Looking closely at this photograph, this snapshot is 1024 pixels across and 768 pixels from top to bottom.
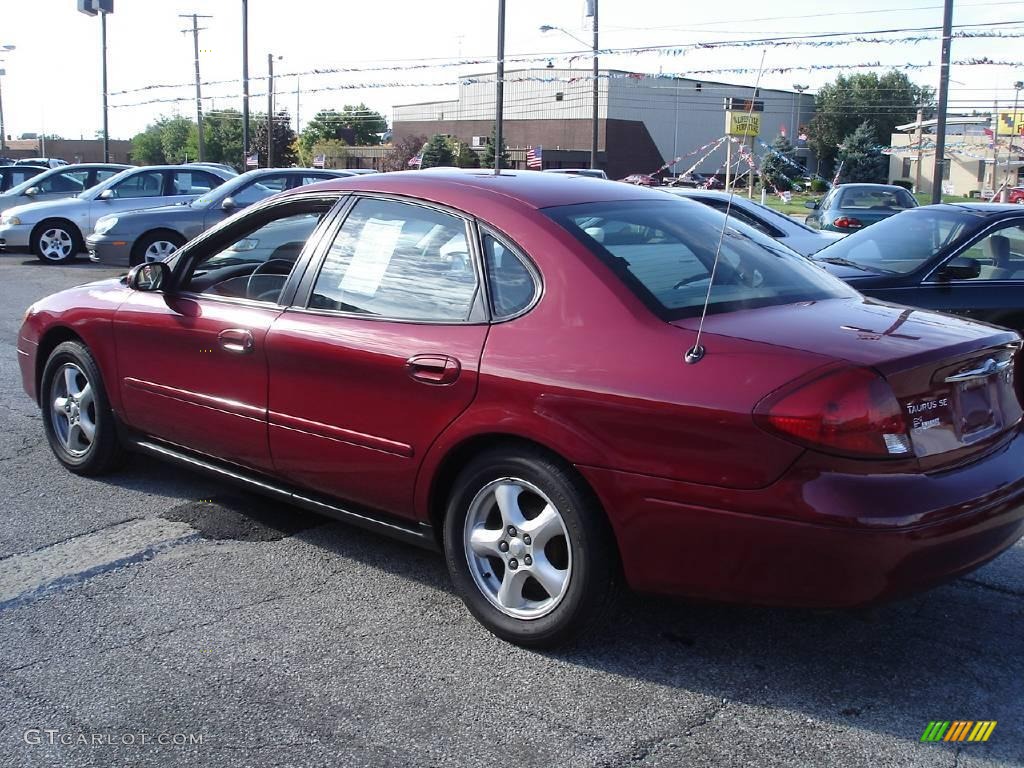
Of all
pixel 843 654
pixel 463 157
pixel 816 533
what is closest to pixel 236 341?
pixel 816 533

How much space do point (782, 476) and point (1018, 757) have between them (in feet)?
3.39

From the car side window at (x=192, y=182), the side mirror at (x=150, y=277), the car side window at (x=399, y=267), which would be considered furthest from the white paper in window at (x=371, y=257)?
the car side window at (x=192, y=182)

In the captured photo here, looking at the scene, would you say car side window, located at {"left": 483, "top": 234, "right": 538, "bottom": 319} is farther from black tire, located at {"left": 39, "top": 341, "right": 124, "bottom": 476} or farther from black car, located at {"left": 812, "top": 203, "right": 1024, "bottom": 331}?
black car, located at {"left": 812, "top": 203, "right": 1024, "bottom": 331}

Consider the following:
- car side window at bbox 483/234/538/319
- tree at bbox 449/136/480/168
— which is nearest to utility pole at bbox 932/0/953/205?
car side window at bbox 483/234/538/319

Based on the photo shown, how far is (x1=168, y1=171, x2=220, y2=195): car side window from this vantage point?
18391 millimetres

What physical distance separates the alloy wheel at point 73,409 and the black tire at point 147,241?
32.2ft

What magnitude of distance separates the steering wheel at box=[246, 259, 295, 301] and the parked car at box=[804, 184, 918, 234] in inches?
590

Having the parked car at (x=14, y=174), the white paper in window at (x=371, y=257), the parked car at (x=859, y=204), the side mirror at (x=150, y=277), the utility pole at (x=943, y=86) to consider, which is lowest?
the side mirror at (x=150, y=277)

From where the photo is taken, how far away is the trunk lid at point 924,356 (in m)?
3.15

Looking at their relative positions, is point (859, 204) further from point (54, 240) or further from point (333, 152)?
point (333, 152)

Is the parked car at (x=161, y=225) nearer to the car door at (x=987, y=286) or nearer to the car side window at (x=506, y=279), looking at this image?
the car door at (x=987, y=286)

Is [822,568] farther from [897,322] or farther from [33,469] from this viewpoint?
[33,469]

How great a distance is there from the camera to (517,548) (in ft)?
11.8

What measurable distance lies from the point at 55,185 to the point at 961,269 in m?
18.2
